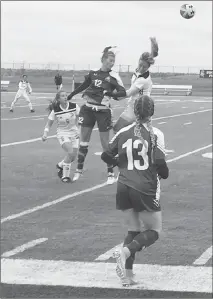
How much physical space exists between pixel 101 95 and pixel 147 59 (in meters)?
0.44

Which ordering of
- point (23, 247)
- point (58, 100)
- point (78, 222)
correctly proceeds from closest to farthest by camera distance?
point (58, 100) → point (23, 247) → point (78, 222)

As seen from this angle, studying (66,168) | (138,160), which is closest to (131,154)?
(138,160)

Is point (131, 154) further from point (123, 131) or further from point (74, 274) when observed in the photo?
point (74, 274)

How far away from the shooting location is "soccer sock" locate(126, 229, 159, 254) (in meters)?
6.01

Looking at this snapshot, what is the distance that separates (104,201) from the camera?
7412 cm

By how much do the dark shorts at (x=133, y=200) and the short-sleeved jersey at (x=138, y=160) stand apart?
1.3 inches

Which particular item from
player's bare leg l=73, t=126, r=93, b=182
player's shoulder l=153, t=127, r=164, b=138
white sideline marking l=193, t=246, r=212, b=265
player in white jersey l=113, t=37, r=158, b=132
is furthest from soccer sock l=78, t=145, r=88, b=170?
white sideline marking l=193, t=246, r=212, b=265

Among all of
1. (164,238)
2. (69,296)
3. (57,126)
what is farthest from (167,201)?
(57,126)

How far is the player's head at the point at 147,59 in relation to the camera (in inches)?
220

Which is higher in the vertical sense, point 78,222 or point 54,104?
point 54,104

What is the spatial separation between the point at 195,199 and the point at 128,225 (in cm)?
7514

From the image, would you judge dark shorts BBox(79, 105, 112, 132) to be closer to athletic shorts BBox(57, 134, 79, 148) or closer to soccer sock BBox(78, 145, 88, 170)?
soccer sock BBox(78, 145, 88, 170)

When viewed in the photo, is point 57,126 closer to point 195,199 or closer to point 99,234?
point 99,234

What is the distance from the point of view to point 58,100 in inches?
A: 269
